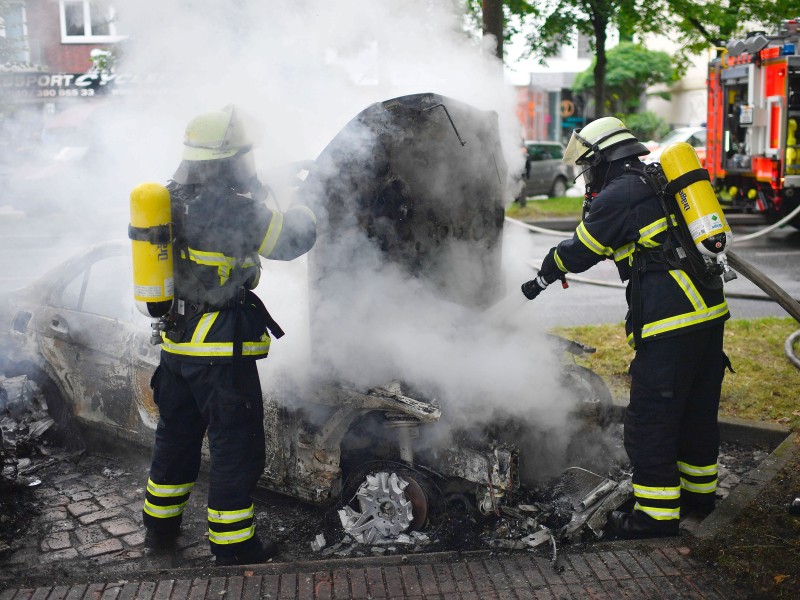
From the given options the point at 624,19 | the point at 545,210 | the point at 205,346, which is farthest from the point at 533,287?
the point at 545,210

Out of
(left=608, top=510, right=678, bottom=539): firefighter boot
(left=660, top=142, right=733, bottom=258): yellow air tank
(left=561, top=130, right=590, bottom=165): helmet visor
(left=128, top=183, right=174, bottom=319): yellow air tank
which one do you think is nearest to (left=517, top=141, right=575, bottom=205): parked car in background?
(left=561, top=130, right=590, bottom=165): helmet visor

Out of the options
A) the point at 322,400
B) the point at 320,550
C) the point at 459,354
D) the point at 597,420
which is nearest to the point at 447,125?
the point at 459,354

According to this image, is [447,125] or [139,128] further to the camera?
[139,128]

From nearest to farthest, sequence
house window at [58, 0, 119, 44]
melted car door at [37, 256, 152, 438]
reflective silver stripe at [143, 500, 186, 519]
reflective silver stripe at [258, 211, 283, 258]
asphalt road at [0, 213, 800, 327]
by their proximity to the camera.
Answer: reflective silver stripe at [258, 211, 283, 258] → reflective silver stripe at [143, 500, 186, 519] → melted car door at [37, 256, 152, 438] → house window at [58, 0, 119, 44] → asphalt road at [0, 213, 800, 327]

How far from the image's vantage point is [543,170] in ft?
65.7

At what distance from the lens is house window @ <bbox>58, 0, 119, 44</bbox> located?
640cm

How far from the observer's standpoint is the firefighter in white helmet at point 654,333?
3570mm

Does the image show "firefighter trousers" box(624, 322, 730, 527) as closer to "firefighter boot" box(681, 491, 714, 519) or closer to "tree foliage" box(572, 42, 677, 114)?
"firefighter boot" box(681, 491, 714, 519)

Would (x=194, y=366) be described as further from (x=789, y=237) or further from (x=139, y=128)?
(x=789, y=237)

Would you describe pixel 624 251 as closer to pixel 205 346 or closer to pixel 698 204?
pixel 698 204

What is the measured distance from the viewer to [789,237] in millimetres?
13852

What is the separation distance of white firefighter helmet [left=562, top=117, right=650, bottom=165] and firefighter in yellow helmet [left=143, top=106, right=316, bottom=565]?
1418mm

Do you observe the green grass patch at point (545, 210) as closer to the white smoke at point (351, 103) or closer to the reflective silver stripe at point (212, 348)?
the white smoke at point (351, 103)

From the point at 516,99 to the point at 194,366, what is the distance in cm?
266
